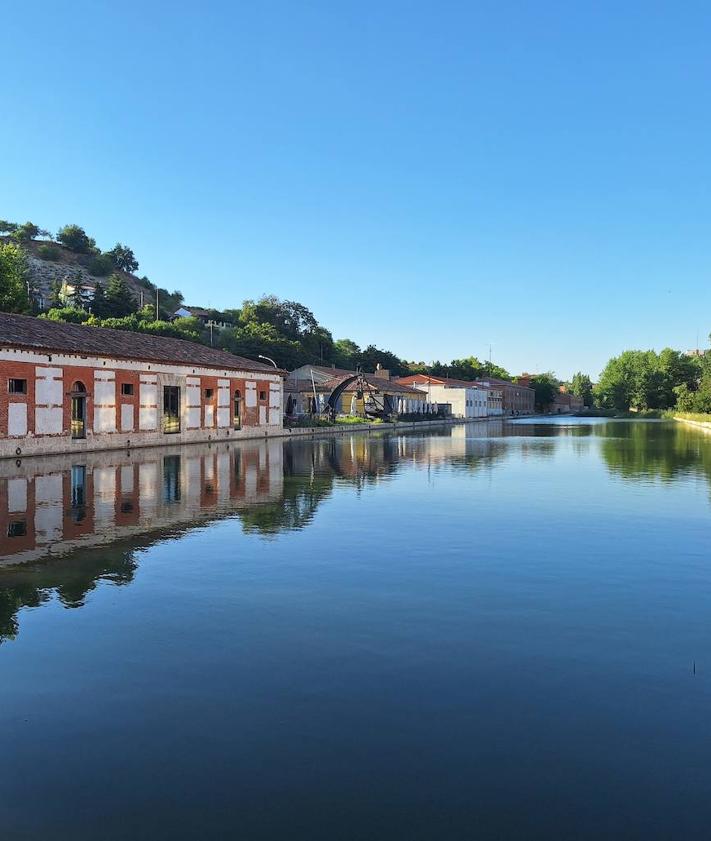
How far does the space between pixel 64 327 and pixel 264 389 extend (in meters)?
17.8

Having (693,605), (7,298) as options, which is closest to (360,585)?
(693,605)

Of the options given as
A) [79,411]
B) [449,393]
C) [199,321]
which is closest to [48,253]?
[199,321]

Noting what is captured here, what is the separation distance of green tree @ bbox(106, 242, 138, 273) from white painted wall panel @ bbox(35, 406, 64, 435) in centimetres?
15311

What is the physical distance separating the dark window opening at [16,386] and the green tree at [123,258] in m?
154

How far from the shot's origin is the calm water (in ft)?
16.0

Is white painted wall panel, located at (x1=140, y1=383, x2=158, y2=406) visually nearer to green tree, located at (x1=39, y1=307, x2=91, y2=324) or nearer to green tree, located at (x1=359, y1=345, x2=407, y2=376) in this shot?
green tree, located at (x1=39, y1=307, x2=91, y2=324)

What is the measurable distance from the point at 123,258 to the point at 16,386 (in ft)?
517

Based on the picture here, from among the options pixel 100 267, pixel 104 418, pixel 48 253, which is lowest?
pixel 104 418

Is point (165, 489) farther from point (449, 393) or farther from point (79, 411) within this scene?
point (449, 393)

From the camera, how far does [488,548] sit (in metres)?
13.8

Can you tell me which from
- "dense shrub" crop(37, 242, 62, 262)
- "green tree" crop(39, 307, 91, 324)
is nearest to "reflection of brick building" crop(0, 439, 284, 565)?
"green tree" crop(39, 307, 91, 324)

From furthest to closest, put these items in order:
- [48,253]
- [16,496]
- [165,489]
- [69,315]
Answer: [48,253] → [69,315] → [165,489] → [16,496]

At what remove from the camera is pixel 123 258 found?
589 ft

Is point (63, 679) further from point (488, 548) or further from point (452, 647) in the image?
point (488, 548)
